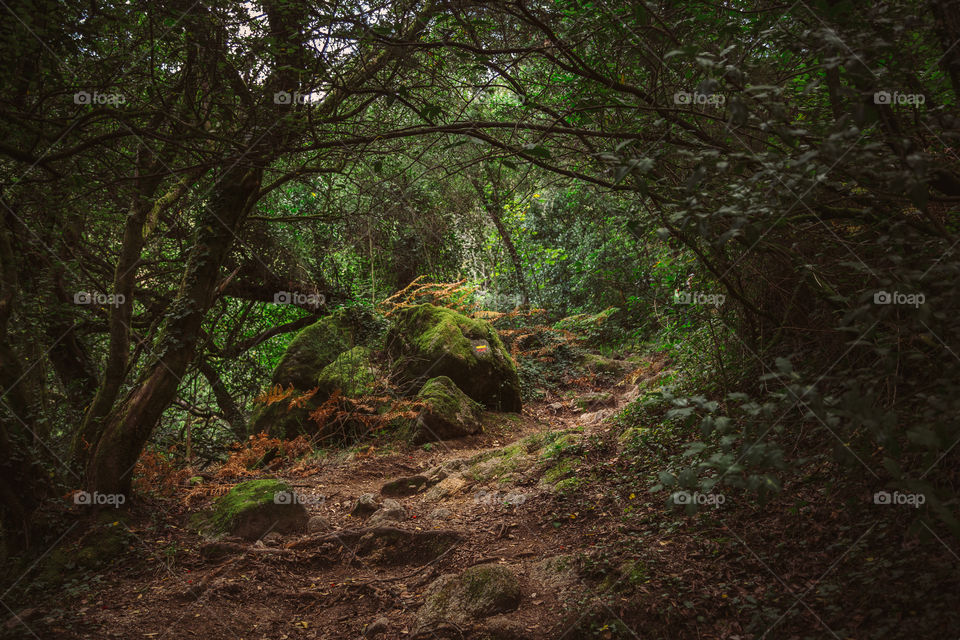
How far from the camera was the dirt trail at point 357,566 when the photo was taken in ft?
10.9

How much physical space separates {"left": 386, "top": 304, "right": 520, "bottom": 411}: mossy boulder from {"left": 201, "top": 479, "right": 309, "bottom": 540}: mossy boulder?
3337 millimetres

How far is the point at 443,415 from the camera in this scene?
748 cm

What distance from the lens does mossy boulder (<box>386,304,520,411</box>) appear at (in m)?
8.31

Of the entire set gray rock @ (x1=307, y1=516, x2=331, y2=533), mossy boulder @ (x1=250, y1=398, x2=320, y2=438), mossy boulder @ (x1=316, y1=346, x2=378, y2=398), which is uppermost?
mossy boulder @ (x1=316, y1=346, x2=378, y2=398)

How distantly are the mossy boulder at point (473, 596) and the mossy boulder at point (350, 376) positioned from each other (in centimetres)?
463

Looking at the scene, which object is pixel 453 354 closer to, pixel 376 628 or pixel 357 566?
pixel 357 566

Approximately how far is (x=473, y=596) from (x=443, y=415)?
417 centimetres

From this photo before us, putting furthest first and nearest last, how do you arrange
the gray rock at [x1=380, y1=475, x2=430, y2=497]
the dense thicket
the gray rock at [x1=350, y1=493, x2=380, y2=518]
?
the gray rock at [x1=380, y1=475, x2=430, y2=497]
the gray rock at [x1=350, y1=493, x2=380, y2=518]
the dense thicket

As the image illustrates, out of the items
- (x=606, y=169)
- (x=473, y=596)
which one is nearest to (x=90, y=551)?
(x=473, y=596)

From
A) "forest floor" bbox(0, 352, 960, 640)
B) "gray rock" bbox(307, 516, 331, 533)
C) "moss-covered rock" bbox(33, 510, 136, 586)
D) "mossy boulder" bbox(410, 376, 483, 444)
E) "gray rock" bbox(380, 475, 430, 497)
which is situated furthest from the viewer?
"mossy boulder" bbox(410, 376, 483, 444)

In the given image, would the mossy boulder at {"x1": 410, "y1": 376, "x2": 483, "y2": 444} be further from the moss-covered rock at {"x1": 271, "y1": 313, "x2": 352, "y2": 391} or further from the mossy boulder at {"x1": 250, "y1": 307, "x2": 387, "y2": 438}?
the moss-covered rock at {"x1": 271, "y1": 313, "x2": 352, "y2": 391}

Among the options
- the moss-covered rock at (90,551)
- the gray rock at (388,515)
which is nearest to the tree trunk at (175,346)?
the moss-covered rock at (90,551)

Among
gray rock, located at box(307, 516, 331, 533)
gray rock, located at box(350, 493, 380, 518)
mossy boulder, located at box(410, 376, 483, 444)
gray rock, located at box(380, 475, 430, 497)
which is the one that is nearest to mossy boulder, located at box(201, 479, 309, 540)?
gray rock, located at box(307, 516, 331, 533)

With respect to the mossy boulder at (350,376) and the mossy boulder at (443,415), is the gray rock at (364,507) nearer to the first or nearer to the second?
the mossy boulder at (443,415)
